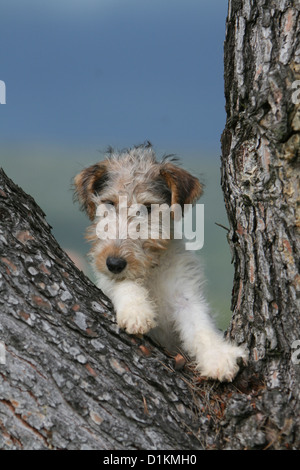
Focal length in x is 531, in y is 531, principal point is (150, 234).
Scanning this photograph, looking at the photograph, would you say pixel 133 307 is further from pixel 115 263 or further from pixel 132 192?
pixel 132 192

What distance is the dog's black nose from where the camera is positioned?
4.48 meters

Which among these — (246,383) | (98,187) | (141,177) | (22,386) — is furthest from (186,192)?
(22,386)

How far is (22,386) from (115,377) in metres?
0.62

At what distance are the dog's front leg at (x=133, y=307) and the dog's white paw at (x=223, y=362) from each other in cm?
51

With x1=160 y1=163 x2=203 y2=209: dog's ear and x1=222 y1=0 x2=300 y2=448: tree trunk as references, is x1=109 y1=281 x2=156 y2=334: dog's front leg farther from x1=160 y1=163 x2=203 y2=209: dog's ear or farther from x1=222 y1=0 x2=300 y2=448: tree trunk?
x1=160 y1=163 x2=203 y2=209: dog's ear

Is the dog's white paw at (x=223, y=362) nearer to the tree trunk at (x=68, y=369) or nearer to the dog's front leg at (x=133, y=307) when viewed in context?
the tree trunk at (x=68, y=369)

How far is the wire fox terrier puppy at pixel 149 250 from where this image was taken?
4.50m

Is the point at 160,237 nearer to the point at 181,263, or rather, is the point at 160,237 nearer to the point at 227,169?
the point at 181,263

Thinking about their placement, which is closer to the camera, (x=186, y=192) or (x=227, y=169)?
(x=227, y=169)

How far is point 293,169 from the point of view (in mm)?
3627

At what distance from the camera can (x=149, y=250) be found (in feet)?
15.6

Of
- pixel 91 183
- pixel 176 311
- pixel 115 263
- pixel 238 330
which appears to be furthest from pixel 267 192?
pixel 91 183

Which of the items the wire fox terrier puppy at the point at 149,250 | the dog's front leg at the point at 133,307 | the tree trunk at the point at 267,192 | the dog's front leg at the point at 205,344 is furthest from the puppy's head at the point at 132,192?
the tree trunk at the point at 267,192

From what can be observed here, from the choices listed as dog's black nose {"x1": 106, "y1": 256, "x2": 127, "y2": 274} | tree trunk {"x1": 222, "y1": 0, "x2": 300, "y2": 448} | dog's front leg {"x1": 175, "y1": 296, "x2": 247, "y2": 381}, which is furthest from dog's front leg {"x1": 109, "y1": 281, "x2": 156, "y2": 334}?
tree trunk {"x1": 222, "y1": 0, "x2": 300, "y2": 448}
